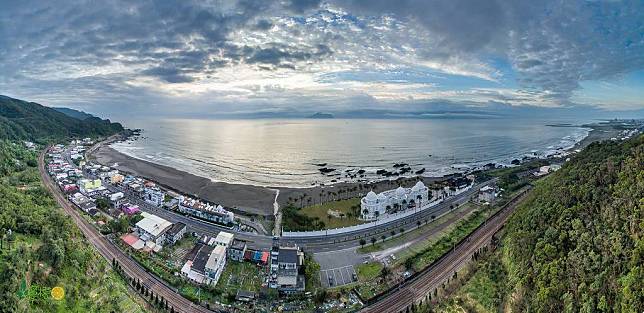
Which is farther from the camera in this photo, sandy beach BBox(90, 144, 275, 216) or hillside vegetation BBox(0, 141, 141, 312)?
sandy beach BBox(90, 144, 275, 216)

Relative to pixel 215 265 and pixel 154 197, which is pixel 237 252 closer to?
pixel 215 265

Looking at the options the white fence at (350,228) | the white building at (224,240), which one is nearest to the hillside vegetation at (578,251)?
the white fence at (350,228)

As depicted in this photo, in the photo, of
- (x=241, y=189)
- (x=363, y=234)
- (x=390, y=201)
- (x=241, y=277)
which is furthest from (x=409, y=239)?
(x=241, y=189)

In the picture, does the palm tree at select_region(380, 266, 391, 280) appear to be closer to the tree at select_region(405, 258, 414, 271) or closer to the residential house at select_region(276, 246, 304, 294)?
the tree at select_region(405, 258, 414, 271)

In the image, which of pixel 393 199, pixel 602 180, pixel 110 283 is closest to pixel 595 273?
pixel 602 180

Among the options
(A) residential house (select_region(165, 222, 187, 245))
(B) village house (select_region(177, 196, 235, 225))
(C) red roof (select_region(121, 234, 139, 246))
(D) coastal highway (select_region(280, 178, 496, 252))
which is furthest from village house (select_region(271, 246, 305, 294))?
(C) red roof (select_region(121, 234, 139, 246))

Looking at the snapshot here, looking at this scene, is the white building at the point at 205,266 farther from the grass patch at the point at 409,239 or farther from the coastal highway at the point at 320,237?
the grass patch at the point at 409,239
